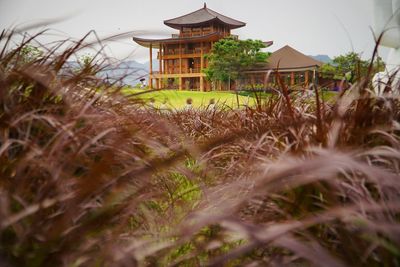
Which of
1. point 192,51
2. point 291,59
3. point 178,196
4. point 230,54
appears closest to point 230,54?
point 230,54

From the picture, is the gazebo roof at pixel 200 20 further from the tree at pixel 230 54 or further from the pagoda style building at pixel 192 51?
the tree at pixel 230 54

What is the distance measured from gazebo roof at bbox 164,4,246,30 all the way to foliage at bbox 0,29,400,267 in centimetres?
2471

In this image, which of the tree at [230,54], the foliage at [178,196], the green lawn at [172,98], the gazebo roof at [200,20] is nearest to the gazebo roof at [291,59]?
the tree at [230,54]

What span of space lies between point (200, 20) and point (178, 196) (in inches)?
1030

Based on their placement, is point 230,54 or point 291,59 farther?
point 291,59

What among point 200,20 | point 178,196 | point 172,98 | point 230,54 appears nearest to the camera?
point 178,196

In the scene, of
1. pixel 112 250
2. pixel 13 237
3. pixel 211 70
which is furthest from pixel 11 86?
pixel 211 70

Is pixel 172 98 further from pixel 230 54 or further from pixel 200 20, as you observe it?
pixel 200 20

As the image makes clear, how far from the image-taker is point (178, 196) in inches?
36.5

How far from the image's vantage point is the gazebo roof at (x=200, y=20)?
2562 cm

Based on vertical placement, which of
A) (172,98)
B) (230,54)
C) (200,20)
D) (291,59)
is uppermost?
(200,20)

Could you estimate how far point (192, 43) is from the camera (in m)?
25.4

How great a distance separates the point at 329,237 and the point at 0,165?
0.67 meters

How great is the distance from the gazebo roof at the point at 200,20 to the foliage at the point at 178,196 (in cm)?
2471
